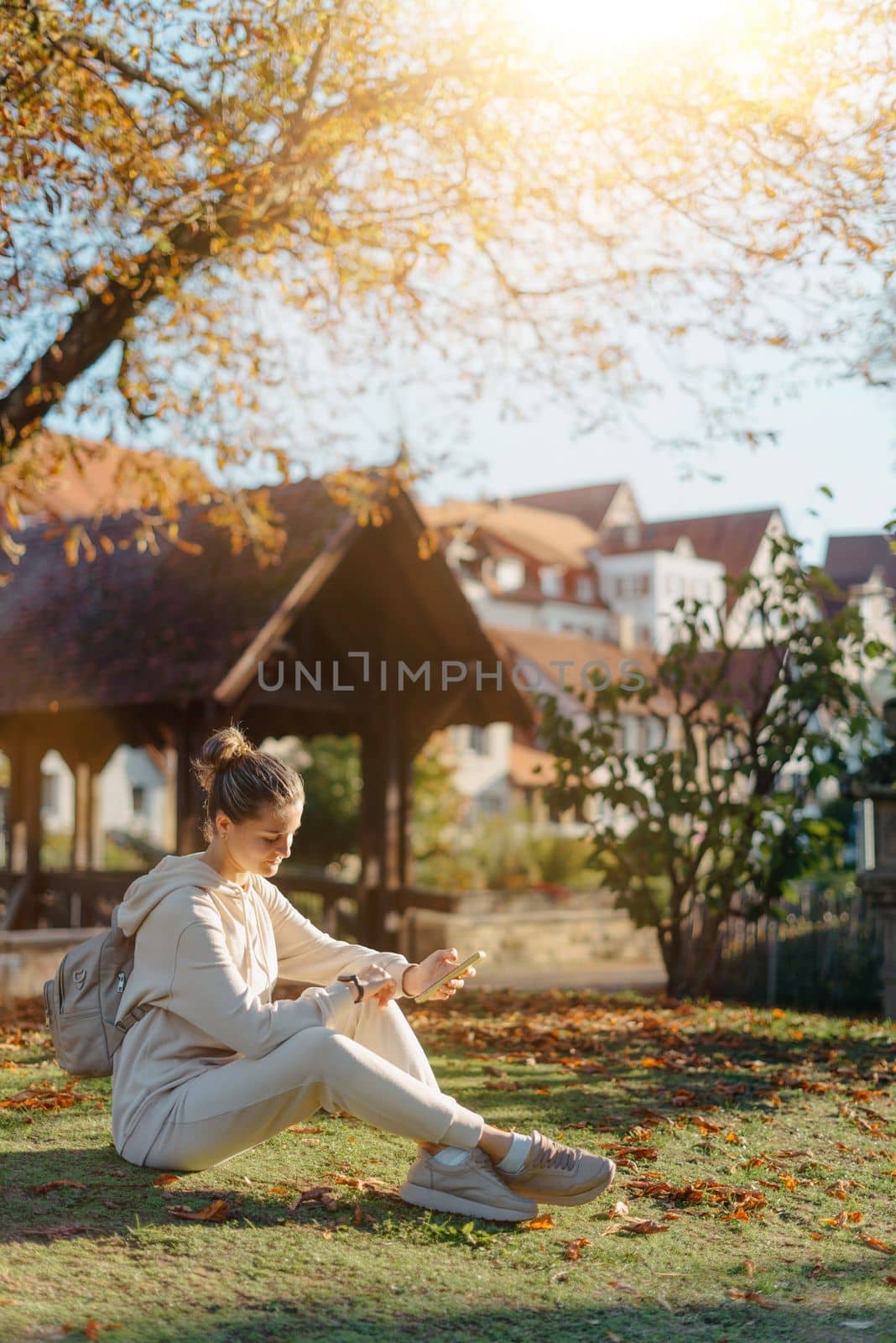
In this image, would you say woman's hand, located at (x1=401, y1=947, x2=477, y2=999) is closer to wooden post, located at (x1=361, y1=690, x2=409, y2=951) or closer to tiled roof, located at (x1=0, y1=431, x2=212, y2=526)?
tiled roof, located at (x1=0, y1=431, x2=212, y2=526)

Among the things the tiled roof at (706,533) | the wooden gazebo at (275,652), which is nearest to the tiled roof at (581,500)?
the tiled roof at (706,533)

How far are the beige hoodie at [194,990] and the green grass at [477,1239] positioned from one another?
376mm

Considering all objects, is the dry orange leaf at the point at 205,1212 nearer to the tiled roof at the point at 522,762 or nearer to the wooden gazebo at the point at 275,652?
the wooden gazebo at the point at 275,652

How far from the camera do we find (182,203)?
8.71m

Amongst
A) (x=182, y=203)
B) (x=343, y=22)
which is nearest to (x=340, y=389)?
(x=182, y=203)

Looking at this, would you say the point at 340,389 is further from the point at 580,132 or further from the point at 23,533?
the point at 23,533

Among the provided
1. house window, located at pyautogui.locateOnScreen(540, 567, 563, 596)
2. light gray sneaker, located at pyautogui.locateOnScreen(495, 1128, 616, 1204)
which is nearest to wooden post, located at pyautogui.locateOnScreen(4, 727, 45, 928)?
light gray sneaker, located at pyautogui.locateOnScreen(495, 1128, 616, 1204)

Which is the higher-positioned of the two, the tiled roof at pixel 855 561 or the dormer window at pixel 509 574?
the dormer window at pixel 509 574

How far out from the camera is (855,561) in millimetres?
13562

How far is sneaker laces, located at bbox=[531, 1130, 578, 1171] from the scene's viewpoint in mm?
4113

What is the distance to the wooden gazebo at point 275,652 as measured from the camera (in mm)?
12266

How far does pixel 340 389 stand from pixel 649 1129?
25.0 feet

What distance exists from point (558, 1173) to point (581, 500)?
2989 inches

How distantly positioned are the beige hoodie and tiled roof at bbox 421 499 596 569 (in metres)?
58.4
